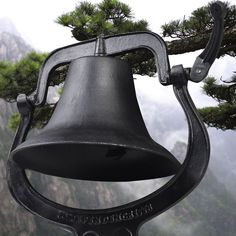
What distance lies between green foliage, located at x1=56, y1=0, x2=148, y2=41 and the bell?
242cm

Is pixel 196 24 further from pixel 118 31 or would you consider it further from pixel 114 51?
pixel 114 51

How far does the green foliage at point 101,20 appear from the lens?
4324mm

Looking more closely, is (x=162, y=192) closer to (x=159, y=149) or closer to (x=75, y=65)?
(x=159, y=149)

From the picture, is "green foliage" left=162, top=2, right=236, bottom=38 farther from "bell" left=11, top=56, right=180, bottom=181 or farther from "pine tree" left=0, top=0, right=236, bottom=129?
"bell" left=11, top=56, right=180, bottom=181

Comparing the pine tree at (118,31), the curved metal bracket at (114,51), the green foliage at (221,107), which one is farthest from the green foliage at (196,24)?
the curved metal bracket at (114,51)

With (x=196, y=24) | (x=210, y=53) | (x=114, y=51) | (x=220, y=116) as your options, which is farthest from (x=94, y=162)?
(x=220, y=116)

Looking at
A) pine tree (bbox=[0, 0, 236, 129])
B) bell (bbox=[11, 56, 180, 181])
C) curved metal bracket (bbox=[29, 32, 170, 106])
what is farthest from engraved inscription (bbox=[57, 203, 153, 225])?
pine tree (bbox=[0, 0, 236, 129])

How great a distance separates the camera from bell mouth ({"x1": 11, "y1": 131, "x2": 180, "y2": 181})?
1924mm

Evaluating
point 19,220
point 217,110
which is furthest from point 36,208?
point 19,220

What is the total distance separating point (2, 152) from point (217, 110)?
42.4 meters

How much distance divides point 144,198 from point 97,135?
36 centimetres

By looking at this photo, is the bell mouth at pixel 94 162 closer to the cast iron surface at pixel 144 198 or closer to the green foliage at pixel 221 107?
the cast iron surface at pixel 144 198

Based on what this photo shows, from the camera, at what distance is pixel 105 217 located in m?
1.73

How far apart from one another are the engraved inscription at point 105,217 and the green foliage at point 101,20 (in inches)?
110
